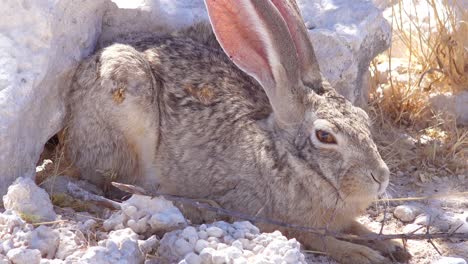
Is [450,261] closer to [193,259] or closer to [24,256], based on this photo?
[193,259]

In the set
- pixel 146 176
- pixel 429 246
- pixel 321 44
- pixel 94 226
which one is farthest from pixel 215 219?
pixel 321 44

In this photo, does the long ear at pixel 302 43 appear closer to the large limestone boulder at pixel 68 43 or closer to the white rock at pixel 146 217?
the large limestone boulder at pixel 68 43

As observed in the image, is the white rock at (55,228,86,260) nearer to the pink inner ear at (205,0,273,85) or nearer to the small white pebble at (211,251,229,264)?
the small white pebble at (211,251,229,264)

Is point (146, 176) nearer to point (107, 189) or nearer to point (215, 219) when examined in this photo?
point (107, 189)

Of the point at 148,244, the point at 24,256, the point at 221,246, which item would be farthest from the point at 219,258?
the point at 24,256

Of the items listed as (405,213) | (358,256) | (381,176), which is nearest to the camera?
(381,176)

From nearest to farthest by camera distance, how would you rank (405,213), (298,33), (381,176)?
(381,176) < (298,33) < (405,213)

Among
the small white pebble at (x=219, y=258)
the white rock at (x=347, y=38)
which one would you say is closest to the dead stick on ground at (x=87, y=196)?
the small white pebble at (x=219, y=258)
